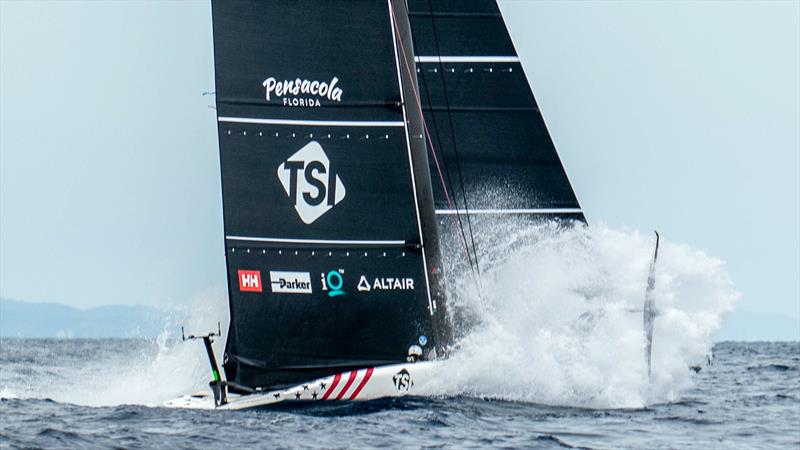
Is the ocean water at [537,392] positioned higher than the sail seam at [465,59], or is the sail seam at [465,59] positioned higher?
the sail seam at [465,59]

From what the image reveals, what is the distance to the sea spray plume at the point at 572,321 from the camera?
17.0 meters

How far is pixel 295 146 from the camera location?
56.7 ft

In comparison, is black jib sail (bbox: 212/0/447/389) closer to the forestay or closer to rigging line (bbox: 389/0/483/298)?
rigging line (bbox: 389/0/483/298)

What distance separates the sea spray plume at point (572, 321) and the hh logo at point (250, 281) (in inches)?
98.3

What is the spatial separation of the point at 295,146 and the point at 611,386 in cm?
482

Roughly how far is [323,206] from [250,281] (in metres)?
1.31

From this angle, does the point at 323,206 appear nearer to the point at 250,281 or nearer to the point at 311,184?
the point at 311,184

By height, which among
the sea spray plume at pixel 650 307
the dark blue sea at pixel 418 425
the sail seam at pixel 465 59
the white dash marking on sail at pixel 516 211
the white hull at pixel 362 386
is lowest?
the dark blue sea at pixel 418 425

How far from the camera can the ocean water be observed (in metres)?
14.1

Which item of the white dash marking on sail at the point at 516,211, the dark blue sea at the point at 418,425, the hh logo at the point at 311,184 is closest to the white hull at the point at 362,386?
the dark blue sea at the point at 418,425

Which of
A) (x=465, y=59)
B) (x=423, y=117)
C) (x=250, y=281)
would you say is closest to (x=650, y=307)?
(x=423, y=117)

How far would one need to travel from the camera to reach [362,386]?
16969mm

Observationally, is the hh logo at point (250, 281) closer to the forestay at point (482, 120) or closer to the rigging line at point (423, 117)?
the rigging line at point (423, 117)

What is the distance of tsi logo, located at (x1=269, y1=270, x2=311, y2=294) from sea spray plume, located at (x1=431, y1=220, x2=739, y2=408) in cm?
194
